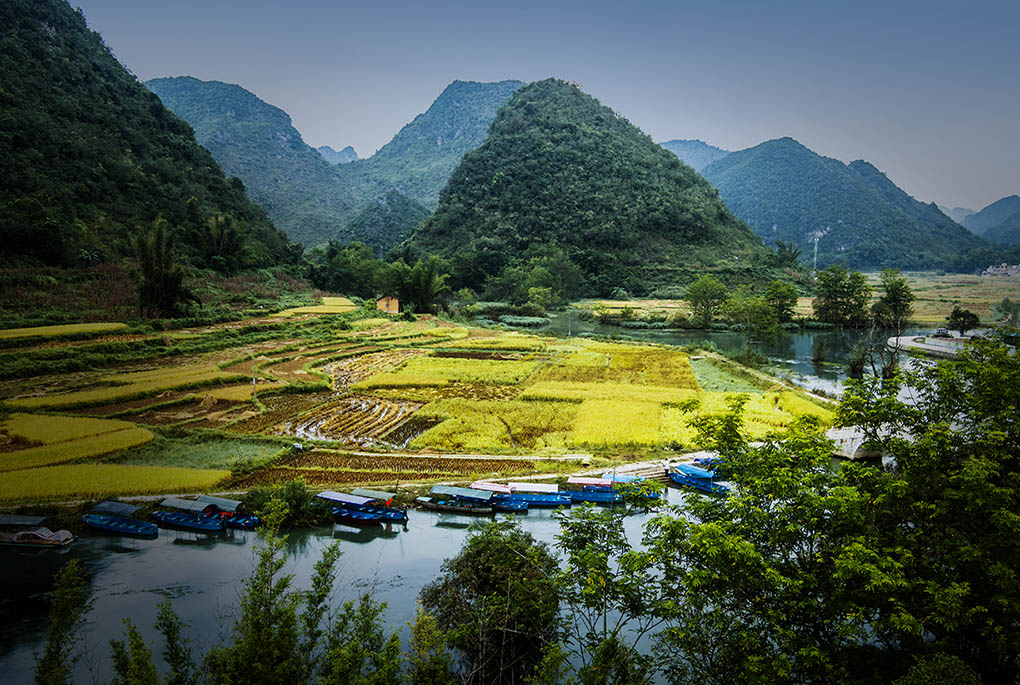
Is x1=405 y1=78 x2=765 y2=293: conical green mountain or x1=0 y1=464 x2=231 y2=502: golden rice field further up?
x1=405 y1=78 x2=765 y2=293: conical green mountain

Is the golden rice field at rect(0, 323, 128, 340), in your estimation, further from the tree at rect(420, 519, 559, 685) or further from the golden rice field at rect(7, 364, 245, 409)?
the tree at rect(420, 519, 559, 685)

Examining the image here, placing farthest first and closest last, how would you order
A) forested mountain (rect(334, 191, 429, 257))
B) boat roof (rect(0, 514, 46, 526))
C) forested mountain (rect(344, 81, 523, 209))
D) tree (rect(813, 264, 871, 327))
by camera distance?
forested mountain (rect(344, 81, 523, 209)), forested mountain (rect(334, 191, 429, 257)), tree (rect(813, 264, 871, 327)), boat roof (rect(0, 514, 46, 526))

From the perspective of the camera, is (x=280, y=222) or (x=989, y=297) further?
(x=280, y=222)

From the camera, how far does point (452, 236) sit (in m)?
91.4

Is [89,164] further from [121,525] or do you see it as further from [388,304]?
[121,525]

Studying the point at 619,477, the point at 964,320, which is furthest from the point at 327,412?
the point at 964,320

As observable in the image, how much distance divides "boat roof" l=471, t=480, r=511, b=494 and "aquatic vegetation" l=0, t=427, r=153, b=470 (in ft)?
39.5

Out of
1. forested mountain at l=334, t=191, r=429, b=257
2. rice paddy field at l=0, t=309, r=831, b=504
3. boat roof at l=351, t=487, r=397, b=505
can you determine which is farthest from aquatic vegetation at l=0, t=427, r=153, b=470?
forested mountain at l=334, t=191, r=429, b=257

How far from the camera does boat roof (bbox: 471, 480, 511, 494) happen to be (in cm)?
1494

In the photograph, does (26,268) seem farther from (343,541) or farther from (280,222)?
(280,222)

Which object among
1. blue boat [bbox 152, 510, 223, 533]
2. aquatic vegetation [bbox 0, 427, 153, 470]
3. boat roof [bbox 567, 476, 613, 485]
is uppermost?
aquatic vegetation [bbox 0, 427, 153, 470]

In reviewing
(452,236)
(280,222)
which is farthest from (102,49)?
(452,236)

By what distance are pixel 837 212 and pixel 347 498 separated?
422ft

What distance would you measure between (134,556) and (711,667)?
12991 mm
